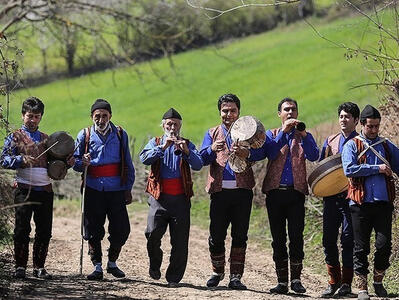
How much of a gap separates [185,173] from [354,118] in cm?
194

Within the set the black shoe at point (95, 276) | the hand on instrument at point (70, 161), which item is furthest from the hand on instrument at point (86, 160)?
the black shoe at point (95, 276)

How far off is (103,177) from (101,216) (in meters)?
0.46

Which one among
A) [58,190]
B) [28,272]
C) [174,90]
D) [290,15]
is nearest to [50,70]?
[174,90]

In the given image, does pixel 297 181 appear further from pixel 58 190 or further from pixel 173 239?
pixel 58 190

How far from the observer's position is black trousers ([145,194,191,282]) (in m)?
10.5

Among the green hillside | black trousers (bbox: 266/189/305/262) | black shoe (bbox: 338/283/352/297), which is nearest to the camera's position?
black trousers (bbox: 266/189/305/262)

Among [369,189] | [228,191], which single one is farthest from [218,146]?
[369,189]

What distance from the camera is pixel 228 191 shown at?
34.3 ft

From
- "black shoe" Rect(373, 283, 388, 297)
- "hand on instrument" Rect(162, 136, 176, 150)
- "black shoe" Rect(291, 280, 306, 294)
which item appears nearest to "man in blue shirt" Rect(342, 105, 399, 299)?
"black shoe" Rect(373, 283, 388, 297)

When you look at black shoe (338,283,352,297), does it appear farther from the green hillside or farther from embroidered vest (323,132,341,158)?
the green hillside

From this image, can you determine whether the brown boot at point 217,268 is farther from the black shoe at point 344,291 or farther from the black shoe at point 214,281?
the black shoe at point 344,291

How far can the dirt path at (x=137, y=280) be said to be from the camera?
967 cm

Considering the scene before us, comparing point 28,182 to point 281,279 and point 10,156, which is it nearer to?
point 10,156

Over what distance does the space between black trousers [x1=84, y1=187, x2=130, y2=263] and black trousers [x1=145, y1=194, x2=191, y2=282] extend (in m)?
0.36
